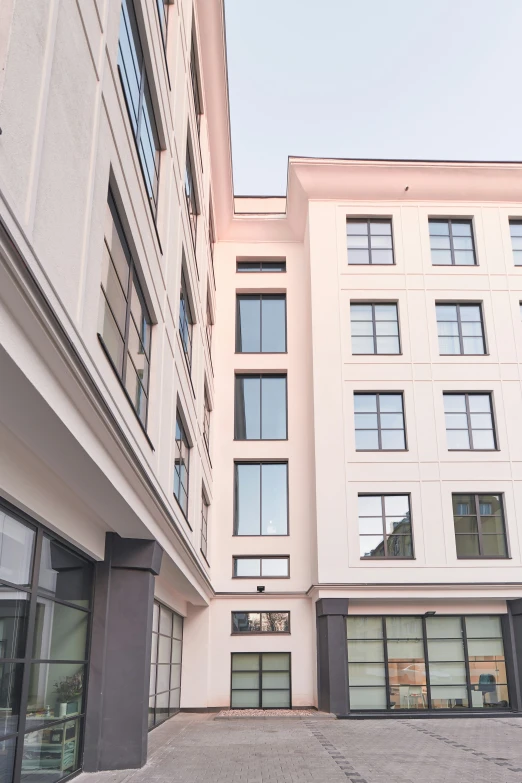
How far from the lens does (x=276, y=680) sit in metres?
21.5

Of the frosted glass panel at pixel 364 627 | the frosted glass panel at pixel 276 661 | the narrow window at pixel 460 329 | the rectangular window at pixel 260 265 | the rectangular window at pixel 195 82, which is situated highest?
the rectangular window at pixel 260 265

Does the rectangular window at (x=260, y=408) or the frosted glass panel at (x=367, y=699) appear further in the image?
the rectangular window at (x=260, y=408)

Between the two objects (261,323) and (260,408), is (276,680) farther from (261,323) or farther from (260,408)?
(261,323)

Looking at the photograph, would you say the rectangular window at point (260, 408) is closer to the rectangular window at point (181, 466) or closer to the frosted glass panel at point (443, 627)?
the frosted glass panel at point (443, 627)

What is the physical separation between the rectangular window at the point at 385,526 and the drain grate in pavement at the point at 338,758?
5759 millimetres

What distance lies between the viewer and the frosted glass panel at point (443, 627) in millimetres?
20188

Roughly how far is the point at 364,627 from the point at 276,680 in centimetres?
353

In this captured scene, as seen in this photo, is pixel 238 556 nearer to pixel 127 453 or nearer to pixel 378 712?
pixel 378 712

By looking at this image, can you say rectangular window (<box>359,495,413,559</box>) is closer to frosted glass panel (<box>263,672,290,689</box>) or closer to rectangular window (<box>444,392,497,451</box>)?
rectangular window (<box>444,392,497,451</box>)

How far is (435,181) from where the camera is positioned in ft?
79.0

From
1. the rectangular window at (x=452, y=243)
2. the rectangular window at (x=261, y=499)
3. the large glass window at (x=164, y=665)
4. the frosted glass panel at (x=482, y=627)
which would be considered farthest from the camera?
the rectangular window at (x=452, y=243)

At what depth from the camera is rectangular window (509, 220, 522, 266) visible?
79.7 ft

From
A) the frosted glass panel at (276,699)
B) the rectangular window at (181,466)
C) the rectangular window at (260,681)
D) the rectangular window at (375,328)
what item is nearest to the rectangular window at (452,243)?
→ the rectangular window at (375,328)

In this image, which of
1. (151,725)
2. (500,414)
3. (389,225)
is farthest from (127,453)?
(389,225)
